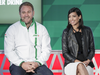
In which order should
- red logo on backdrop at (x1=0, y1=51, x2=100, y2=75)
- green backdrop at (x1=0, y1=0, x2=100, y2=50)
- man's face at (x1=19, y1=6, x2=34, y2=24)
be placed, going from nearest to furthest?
man's face at (x1=19, y1=6, x2=34, y2=24) → red logo on backdrop at (x1=0, y1=51, x2=100, y2=75) → green backdrop at (x1=0, y1=0, x2=100, y2=50)

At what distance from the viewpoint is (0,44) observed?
9.61 ft

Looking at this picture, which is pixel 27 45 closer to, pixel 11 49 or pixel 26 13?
pixel 11 49

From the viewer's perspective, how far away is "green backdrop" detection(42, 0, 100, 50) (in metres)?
2.90

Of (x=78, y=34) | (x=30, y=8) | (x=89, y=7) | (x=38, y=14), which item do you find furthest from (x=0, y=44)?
(x=89, y=7)

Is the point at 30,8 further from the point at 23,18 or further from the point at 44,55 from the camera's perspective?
the point at 44,55

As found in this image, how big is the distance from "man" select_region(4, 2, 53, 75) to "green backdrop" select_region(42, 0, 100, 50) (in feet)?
2.16

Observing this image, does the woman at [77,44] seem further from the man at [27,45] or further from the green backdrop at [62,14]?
the green backdrop at [62,14]

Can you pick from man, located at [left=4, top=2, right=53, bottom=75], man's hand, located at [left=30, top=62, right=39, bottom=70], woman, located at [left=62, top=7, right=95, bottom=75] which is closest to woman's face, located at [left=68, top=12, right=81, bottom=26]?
woman, located at [left=62, top=7, right=95, bottom=75]

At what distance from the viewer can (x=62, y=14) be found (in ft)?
9.60

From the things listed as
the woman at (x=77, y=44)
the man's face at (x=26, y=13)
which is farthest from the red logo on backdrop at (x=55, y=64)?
the man's face at (x=26, y=13)

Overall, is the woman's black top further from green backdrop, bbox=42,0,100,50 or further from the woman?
green backdrop, bbox=42,0,100,50

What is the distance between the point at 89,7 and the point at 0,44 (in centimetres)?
187

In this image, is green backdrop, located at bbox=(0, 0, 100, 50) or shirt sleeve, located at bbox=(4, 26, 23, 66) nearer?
shirt sleeve, located at bbox=(4, 26, 23, 66)

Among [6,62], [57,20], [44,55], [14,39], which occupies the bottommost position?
[6,62]
